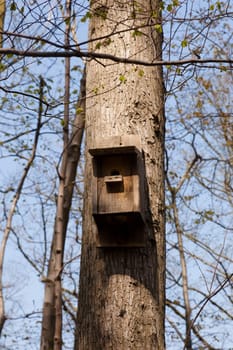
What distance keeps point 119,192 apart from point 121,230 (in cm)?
17

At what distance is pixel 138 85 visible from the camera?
2.93 m

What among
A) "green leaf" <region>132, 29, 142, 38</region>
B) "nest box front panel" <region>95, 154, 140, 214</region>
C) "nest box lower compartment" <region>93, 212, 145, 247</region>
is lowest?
"nest box lower compartment" <region>93, 212, 145, 247</region>

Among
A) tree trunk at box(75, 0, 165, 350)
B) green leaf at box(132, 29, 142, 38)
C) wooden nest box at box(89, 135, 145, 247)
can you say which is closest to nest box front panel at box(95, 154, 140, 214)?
wooden nest box at box(89, 135, 145, 247)

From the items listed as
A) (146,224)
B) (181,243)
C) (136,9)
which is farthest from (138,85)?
(181,243)

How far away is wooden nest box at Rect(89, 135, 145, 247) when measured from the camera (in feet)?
8.56

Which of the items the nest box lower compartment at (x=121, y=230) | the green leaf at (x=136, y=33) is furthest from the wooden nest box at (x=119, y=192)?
the green leaf at (x=136, y=33)

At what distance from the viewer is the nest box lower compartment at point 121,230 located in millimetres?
2604

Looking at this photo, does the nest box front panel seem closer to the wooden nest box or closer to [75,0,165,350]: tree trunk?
the wooden nest box

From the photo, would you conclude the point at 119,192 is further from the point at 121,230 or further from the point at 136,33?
the point at 136,33

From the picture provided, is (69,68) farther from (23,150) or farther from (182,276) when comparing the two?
(182,276)

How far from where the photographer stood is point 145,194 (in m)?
2.72

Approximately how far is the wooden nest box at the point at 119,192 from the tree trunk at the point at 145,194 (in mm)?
51

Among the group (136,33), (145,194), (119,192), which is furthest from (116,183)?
(136,33)

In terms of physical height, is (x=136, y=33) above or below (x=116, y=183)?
above
